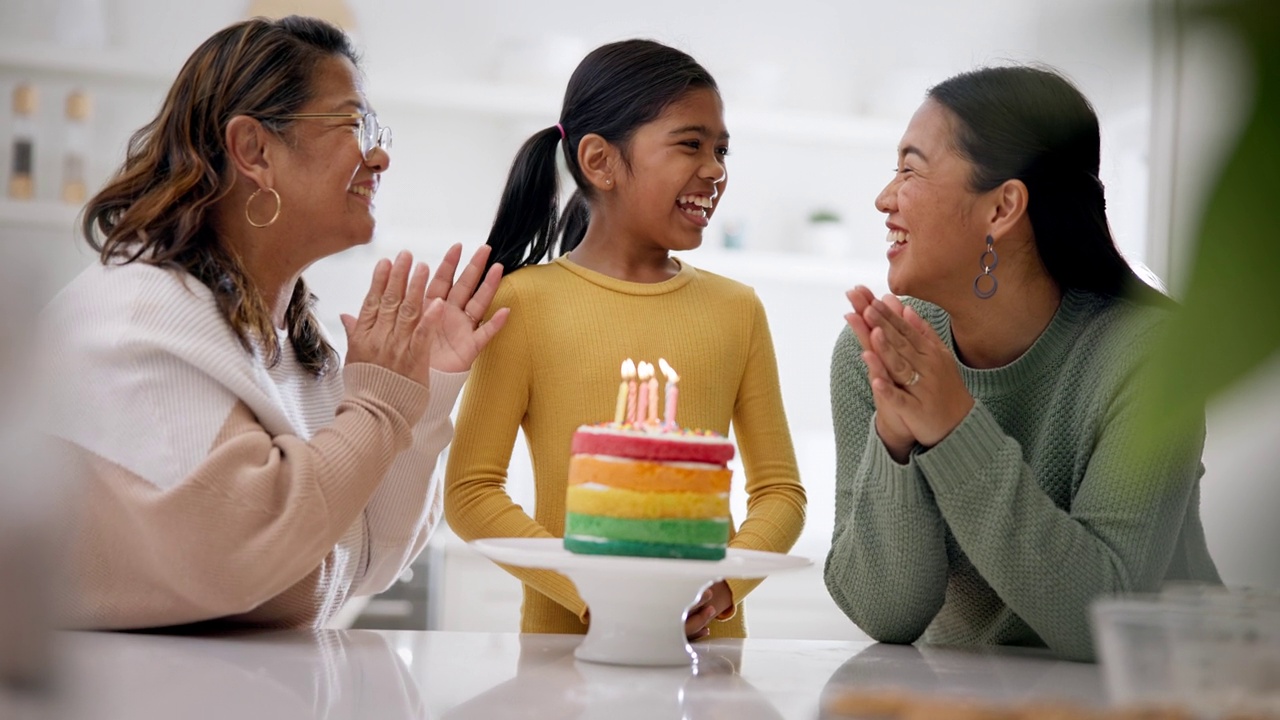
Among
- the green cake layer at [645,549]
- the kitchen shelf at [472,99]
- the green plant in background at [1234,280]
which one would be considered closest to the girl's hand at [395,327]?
the green cake layer at [645,549]

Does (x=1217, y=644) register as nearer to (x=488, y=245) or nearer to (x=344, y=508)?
(x=344, y=508)

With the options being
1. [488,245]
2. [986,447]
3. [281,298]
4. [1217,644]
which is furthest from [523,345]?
[1217,644]

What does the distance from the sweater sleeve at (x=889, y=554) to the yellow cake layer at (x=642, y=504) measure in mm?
396

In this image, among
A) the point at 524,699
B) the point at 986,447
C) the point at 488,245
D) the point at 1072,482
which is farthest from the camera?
the point at 488,245

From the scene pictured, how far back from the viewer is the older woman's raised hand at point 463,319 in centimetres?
165

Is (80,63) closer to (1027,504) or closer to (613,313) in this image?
(613,313)

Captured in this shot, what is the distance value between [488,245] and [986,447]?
0.83 metres

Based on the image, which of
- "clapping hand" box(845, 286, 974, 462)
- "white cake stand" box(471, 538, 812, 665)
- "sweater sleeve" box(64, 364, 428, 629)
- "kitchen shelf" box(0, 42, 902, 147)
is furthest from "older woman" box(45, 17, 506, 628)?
"kitchen shelf" box(0, 42, 902, 147)

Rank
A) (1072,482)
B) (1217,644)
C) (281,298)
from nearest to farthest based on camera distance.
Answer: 1. (1217,644)
2. (1072,482)
3. (281,298)

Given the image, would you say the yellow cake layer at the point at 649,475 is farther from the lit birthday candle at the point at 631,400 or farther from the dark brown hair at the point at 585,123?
the dark brown hair at the point at 585,123

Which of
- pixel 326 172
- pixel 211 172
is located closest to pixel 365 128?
pixel 326 172

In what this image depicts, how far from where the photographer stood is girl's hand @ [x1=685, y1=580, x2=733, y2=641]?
158cm

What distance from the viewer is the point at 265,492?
1.31 meters

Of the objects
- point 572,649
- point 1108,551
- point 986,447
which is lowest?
→ point 572,649
